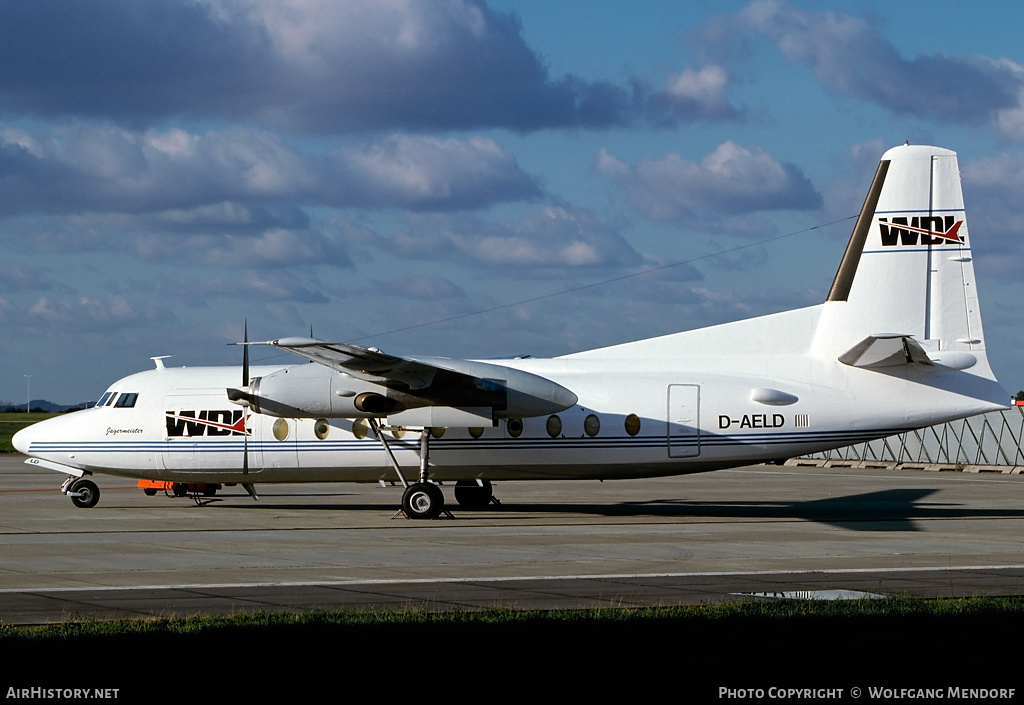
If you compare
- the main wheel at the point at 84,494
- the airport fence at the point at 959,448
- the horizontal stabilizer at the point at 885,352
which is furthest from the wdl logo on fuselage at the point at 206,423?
the airport fence at the point at 959,448

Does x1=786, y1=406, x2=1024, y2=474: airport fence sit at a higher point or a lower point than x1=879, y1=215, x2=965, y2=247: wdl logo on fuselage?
lower

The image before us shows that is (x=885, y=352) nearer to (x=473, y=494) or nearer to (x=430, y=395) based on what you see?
(x=430, y=395)

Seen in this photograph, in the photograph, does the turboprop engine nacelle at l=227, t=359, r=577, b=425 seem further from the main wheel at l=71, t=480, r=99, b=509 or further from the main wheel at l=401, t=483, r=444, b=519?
the main wheel at l=71, t=480, r=99, b=509

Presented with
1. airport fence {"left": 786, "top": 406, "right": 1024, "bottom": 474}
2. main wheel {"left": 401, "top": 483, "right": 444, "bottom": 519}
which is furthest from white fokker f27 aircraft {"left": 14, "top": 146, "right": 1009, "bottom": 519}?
airport fence {"left": 786, "top": 406, "right": 1024, "bottom": 474}

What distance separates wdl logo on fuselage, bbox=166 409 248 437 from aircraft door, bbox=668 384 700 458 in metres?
8.89

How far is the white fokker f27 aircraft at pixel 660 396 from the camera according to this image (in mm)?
20922

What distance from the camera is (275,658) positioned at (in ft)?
26.8

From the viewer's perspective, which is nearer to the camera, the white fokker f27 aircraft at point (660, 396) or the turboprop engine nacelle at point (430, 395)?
the turboprop engine nacelle at point (430, 395)

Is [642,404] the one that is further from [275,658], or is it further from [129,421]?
[275,658]

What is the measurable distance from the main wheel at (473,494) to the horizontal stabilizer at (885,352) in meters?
8.13

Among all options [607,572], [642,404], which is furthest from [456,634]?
[642,404]

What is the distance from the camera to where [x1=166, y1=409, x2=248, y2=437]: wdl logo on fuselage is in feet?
76.3

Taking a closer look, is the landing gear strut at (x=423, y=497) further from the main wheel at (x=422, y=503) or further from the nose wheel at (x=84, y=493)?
the nose wheel at (x=84, y=493)

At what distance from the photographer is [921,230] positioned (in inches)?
845
